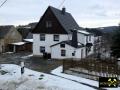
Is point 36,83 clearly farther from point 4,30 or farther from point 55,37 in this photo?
point 4,30

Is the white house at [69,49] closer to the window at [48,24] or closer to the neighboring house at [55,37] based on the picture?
the neighboring house at [55,37]

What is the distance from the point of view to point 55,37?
46.1 metres

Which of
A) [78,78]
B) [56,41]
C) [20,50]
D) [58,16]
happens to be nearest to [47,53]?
[56,41]

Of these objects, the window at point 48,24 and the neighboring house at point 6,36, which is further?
the neighboring house at point 6,36

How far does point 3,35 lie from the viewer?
56.9 metres

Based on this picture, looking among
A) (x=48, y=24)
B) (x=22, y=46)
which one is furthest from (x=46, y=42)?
(x=22, y=46)

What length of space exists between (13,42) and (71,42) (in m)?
21.7

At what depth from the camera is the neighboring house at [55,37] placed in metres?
43.0

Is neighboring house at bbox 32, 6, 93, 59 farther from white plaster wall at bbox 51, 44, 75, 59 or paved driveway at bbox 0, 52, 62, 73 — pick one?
paved driveway at bbox 0, 52, 62, 73

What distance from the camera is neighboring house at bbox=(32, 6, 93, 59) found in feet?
141

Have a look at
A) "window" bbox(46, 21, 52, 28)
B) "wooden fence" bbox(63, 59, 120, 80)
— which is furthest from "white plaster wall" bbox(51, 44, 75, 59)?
"wooden fence" bbox(63, 59, 120, 80)

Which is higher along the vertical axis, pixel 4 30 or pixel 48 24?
pixel 48 24

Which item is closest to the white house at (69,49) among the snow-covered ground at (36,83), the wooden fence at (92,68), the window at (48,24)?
the window at (48,24)

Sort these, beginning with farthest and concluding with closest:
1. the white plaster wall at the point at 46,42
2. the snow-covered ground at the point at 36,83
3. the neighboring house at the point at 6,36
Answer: the neighboring house at the point at 6,36
the white plaster wall at the point at 46,42
the snow-covered ground at the point at 36,83
